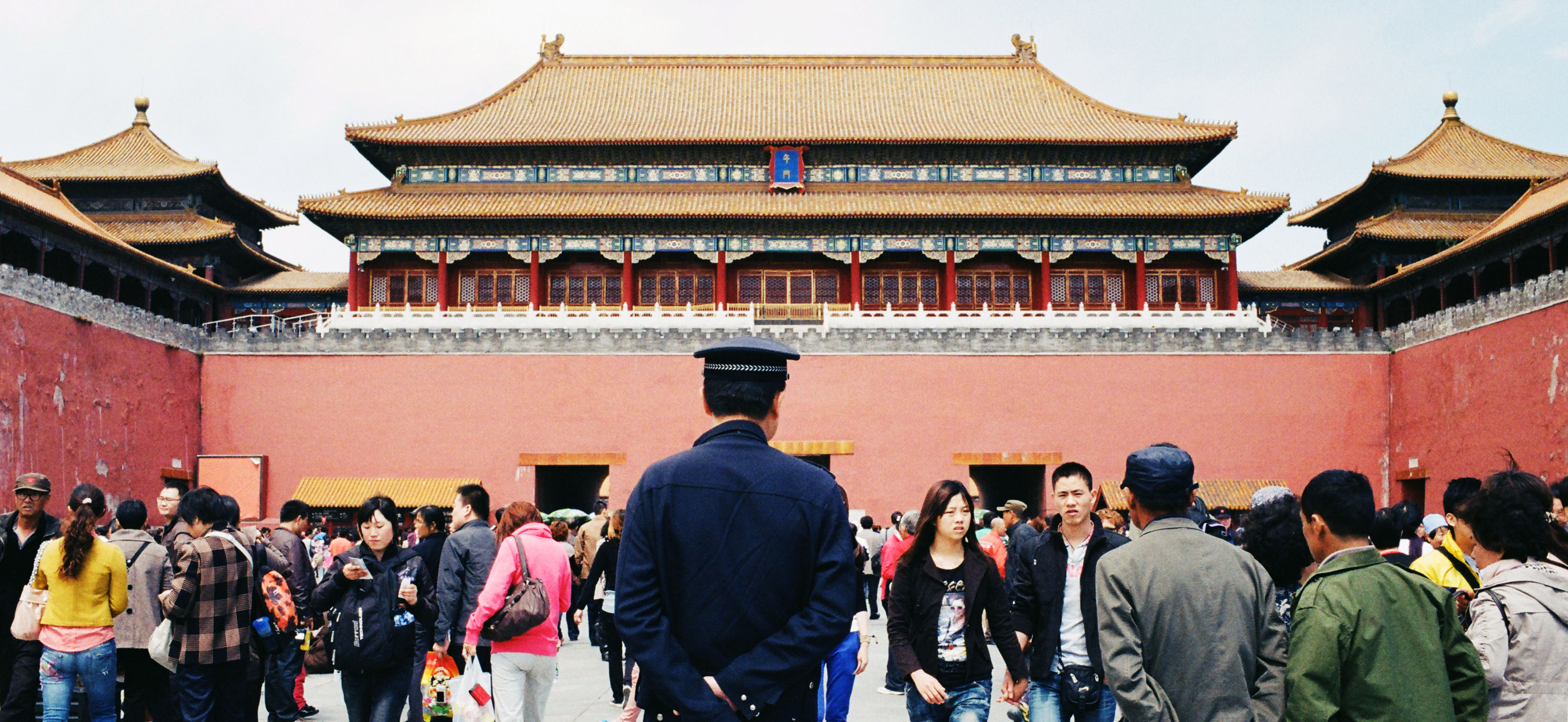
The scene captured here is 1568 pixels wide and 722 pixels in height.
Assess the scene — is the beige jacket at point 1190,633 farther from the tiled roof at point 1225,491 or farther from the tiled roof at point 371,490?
the tiled roof at point 371,490

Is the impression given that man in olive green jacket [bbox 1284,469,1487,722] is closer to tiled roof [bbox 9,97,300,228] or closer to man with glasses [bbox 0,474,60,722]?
man with glasses [bbox 0,474,60,722]

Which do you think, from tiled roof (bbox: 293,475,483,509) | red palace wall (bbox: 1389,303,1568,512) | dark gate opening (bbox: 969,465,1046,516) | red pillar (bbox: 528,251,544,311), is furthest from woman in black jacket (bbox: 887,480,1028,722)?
red pillar (bbox: 528,251,544,311)

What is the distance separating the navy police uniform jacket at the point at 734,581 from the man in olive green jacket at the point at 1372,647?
4.01 ft

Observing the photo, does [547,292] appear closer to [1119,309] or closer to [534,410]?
[534,410]

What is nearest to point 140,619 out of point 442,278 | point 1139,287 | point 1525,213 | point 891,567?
point 891,567

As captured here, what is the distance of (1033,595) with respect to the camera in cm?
482

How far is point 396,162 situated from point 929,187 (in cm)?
1092

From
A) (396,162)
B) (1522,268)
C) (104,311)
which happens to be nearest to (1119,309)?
(1522,268)

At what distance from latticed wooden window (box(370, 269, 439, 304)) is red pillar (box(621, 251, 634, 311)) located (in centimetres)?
383

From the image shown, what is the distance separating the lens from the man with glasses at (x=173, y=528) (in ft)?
18.4

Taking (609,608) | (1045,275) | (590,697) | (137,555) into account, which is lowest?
(590,697)

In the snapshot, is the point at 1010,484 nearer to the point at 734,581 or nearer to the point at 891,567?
the point at 891,567

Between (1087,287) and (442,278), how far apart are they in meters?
12.8

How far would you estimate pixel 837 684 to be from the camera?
3934mm
